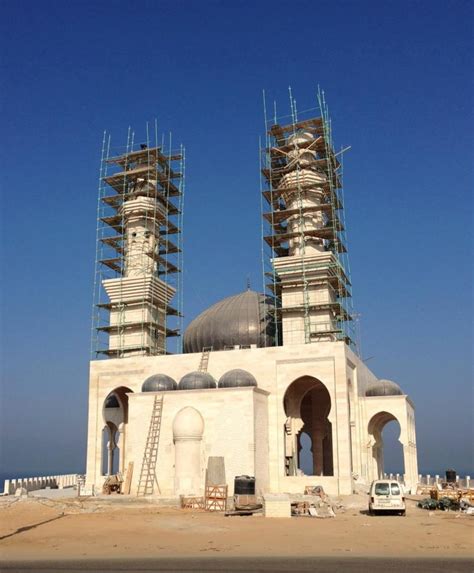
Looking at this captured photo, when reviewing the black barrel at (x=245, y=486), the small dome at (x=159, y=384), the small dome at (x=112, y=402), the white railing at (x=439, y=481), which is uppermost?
the small dome at (x=159, y=384)

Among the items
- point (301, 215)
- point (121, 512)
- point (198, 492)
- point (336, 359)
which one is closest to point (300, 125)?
point (301, 215)

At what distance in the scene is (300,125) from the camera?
47.1m

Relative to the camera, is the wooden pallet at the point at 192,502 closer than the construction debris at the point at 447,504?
No

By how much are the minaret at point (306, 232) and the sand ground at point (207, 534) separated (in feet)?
48.5

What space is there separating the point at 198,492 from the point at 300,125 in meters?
26.4

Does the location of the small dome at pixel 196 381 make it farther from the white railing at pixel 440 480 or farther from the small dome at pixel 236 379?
the white railing at pixel 440 480

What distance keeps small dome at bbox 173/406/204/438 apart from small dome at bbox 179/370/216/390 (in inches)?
62.8

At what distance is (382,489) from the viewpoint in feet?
92.0

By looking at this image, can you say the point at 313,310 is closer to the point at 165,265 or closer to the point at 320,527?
the point at 165,265

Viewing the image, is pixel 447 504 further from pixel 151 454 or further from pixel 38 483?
pixel 38 483

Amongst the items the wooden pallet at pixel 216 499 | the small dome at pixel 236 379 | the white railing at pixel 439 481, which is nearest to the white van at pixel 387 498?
the wooden pallet at pixel 216 499

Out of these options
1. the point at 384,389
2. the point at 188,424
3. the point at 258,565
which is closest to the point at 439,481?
the point at 384,389

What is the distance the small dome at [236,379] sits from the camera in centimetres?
3709

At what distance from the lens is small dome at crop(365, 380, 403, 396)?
4491cm
